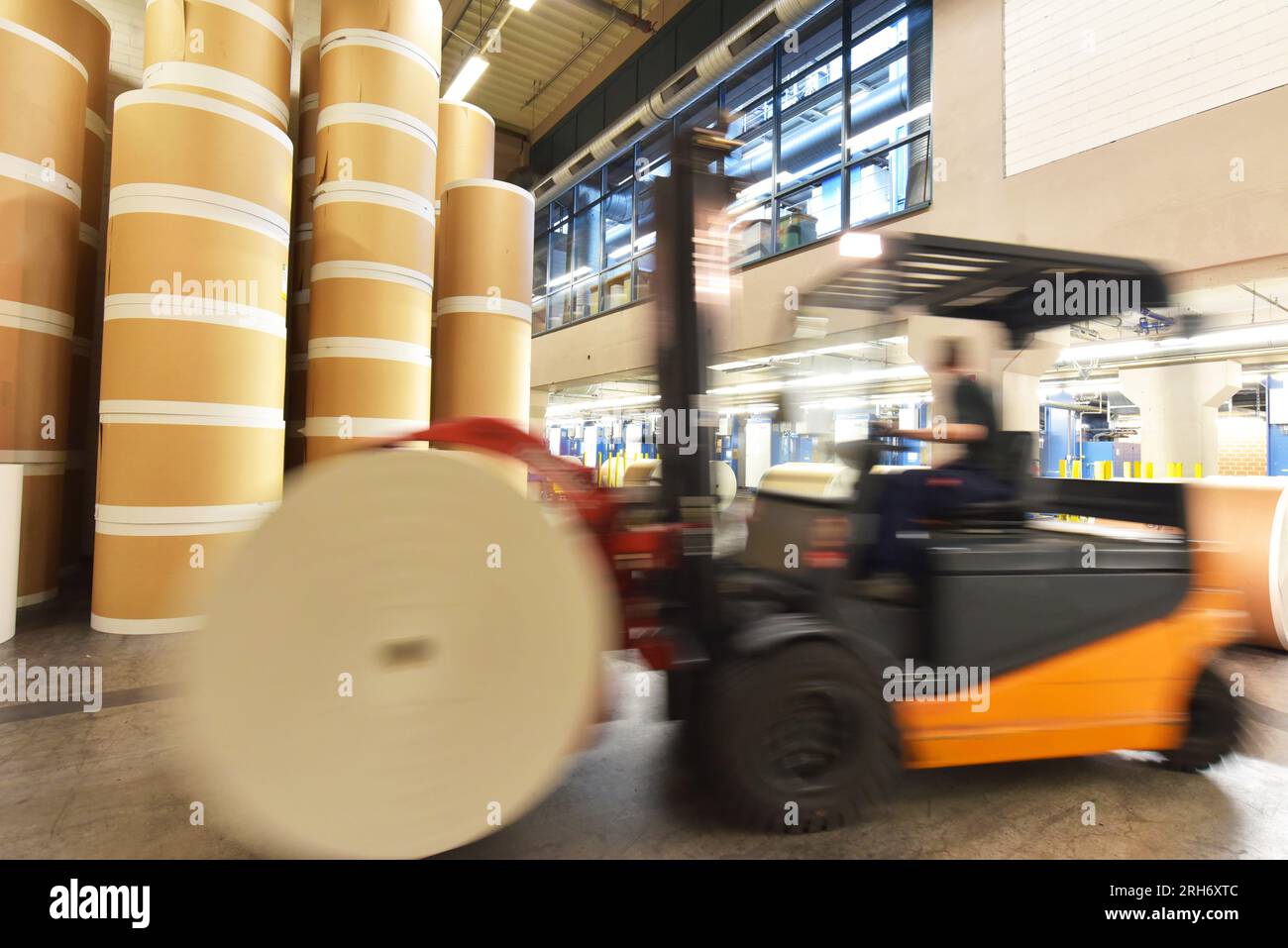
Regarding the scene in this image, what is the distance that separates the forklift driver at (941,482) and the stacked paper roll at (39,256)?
593 cm

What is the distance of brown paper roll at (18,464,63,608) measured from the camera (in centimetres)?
505

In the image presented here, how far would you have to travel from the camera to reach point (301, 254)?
617cm

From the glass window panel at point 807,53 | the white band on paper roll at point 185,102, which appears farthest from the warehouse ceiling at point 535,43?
the white band on paper roll at point 185,102

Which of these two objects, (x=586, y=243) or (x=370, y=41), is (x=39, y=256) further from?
(x=586, y=243)

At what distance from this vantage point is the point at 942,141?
355 inches

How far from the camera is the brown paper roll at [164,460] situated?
14.9 ft

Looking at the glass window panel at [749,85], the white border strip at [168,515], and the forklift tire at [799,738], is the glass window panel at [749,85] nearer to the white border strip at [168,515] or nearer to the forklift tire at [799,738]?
the white border strip at [168,515]

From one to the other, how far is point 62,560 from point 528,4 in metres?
9.06

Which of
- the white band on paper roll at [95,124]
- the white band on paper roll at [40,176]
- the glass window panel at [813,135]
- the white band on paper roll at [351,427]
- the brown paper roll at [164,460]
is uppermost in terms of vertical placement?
the glass window panel at [813,135]

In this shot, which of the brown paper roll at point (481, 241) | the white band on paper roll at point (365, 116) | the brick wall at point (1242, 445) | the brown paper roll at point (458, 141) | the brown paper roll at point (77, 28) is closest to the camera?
the brown paper roll at point (77, 28)

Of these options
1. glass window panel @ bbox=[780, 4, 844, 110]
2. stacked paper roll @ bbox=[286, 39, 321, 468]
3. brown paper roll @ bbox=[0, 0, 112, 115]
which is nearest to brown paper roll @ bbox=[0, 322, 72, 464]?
stacked paper roll @ bbox=[286, 39, 321, 468]

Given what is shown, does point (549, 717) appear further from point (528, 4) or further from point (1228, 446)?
point (1228, 446)

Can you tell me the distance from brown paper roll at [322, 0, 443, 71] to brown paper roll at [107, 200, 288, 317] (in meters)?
2.02

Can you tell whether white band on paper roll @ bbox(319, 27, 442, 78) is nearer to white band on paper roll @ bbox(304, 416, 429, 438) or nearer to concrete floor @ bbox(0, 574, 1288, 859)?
white band on paper roll @ bbox(304, 416, 429, 438)
